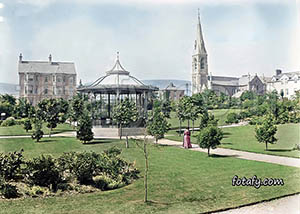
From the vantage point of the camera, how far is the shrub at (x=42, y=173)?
294 inches

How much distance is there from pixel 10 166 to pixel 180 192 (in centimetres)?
384

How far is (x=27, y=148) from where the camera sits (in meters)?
12.6

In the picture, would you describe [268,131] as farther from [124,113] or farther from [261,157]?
[124,113]

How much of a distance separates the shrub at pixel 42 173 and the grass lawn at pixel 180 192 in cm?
68

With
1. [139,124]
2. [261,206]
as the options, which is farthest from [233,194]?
[139,124]

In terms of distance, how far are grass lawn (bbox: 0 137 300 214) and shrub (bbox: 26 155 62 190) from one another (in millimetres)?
678

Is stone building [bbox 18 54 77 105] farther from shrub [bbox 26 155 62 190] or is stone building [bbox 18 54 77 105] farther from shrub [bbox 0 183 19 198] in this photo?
shrub [bbox 0 183 19 198]

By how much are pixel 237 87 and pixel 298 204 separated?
213 ft

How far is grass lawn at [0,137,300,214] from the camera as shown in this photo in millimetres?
6527

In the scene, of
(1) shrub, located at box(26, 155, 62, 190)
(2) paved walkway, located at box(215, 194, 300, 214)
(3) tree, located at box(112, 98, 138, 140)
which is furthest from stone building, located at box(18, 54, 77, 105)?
(2) paved walkway, located at box(215, 194, 300, 214)

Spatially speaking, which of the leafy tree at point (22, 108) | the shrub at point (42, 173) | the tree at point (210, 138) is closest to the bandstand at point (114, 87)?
the tree at point (210, 138)

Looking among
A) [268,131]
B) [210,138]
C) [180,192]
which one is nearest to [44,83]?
[210,138]

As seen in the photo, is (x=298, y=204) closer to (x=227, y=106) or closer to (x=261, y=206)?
(x=261, y=206)

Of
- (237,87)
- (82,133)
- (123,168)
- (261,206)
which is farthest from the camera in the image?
(237,87)
